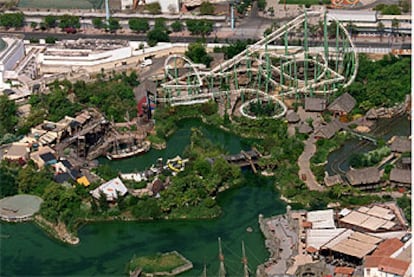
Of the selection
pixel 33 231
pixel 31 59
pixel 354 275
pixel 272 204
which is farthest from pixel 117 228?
pixel 31 59

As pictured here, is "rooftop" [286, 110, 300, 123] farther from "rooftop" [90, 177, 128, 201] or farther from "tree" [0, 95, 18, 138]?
"tree" [0, 95, 18, 138]

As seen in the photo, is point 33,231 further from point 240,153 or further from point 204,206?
point 240,153

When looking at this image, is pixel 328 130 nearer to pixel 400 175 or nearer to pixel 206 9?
pixel 400 175

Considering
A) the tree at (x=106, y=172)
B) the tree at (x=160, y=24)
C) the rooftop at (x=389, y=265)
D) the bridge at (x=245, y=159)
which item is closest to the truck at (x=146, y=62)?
the tree at (x=160, y=24)

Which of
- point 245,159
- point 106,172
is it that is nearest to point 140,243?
point 106,172

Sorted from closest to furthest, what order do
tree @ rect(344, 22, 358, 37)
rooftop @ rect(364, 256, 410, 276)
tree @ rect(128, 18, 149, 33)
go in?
rooftop @ rect(364, 256, 410, 276) → tree @ rect(344, 22, 358, 37) → tree @ rect(128, 18, 149, 33)

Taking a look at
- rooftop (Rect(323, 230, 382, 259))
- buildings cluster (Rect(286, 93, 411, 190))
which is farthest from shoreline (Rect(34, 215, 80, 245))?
buildings cluster (Rect(286, 93, 411, 190))

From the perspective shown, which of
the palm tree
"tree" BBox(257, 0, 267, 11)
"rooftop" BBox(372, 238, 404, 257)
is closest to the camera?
"rooftop" BBox(372, 238, 404, 257)
